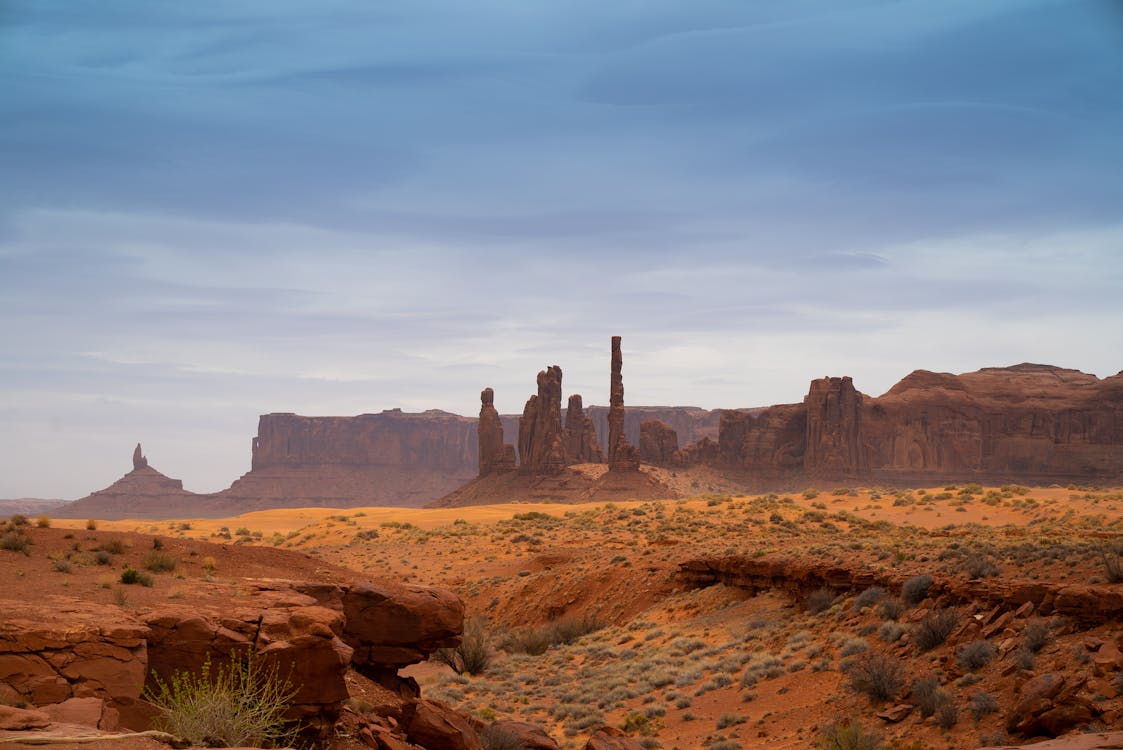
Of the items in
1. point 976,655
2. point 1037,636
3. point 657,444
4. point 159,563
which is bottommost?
point 976,655

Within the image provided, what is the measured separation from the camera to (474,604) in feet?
112

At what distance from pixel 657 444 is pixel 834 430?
73.6 feet

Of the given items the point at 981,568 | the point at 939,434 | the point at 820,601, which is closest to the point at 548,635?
the point at 820,601

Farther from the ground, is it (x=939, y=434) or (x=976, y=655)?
(x=939, y=434)

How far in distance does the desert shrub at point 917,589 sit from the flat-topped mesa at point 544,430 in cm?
7924

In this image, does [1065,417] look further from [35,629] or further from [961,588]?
[35,629]

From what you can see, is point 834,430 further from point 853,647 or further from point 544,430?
point 853,647

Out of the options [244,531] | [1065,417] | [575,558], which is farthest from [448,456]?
[575,558]

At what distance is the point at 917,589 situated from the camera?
18.8 metres

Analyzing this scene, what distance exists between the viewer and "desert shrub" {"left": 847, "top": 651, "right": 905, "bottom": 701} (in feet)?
51.1

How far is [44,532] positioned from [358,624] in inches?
269

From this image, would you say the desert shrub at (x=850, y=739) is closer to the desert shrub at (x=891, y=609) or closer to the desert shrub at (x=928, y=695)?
the desert shrub at (x=928, y=695)

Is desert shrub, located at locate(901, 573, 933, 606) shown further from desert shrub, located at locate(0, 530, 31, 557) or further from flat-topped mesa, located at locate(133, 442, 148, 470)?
flat-topped mesa, located at locate(133, 442, 148, 470)

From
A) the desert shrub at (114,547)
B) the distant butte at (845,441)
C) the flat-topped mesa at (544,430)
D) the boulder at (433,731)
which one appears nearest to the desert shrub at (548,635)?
the boulder at (433,731)
